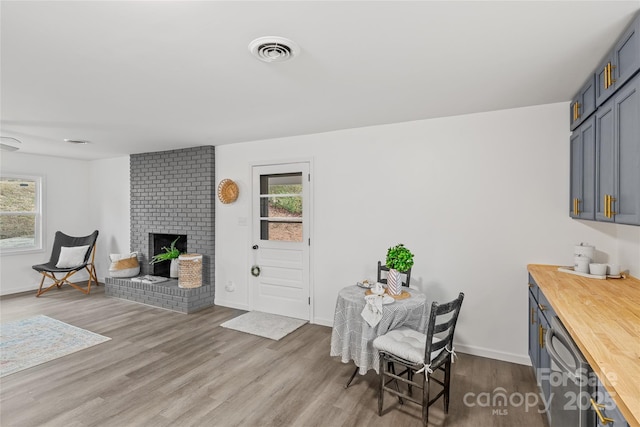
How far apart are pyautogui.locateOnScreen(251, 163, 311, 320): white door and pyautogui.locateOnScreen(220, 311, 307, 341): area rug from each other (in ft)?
0.47

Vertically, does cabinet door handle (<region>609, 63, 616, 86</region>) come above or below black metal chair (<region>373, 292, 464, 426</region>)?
above

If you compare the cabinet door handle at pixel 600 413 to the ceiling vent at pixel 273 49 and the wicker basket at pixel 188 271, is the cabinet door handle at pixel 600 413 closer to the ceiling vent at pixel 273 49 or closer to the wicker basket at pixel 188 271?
Result: the ceiling vent at pixel 273 49

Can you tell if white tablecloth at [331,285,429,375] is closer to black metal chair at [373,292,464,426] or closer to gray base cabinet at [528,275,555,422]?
black metal chair at [373,292,464,426]

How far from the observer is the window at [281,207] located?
440 cm

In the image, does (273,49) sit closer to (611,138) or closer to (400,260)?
(400,260)

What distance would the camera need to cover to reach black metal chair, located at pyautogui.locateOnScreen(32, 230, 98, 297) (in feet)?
18.3

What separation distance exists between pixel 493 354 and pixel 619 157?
2.17 metres

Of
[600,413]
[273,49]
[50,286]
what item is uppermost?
[273,49]

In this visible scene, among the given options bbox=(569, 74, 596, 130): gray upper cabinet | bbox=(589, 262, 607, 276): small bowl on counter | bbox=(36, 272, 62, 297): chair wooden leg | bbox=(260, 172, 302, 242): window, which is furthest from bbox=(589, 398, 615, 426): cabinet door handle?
bbox=(36, 272, 62, 297): chair wooden leg

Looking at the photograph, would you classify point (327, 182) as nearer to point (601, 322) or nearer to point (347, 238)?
point (347, 238)

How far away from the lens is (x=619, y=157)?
1.93 m

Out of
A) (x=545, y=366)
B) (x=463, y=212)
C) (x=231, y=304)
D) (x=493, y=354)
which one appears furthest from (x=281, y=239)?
(x=545, y=366)

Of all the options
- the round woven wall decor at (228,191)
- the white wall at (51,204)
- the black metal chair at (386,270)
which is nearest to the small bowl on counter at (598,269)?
the black metal chair at (386,270)

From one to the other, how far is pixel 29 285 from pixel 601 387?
774cm
